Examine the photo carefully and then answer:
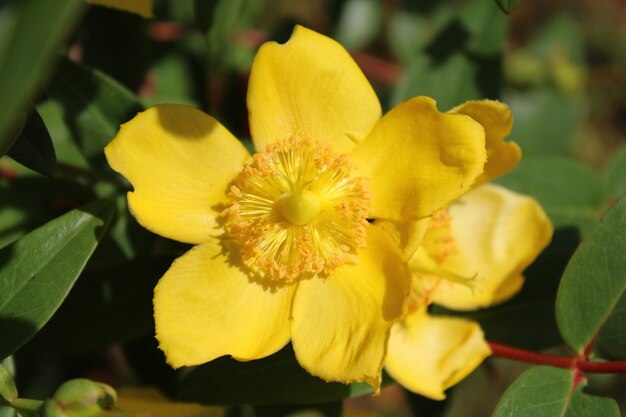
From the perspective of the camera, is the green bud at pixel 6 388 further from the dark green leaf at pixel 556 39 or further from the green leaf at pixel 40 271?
the dark green leaf at pixel 556 39

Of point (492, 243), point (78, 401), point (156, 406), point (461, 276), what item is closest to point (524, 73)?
point (492, 243)

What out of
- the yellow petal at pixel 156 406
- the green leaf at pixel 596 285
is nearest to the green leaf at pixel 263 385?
the yellow petal at pixel 156 406

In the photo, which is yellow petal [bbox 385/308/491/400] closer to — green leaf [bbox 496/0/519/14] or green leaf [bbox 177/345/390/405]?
green leaf [bbox 177/345/390/405]

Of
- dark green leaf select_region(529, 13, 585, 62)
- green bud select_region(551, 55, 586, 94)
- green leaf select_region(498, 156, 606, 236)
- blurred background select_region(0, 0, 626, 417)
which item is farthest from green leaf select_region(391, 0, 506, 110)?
dark green leaf select_region(529, 13, 585, 62)

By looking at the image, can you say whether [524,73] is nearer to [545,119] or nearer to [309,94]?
[545,119]

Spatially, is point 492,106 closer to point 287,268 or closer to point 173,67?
point 287,268

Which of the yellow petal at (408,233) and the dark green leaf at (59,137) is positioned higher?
the yellow petal at (408,233)

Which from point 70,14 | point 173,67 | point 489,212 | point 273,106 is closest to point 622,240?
point 489,212
